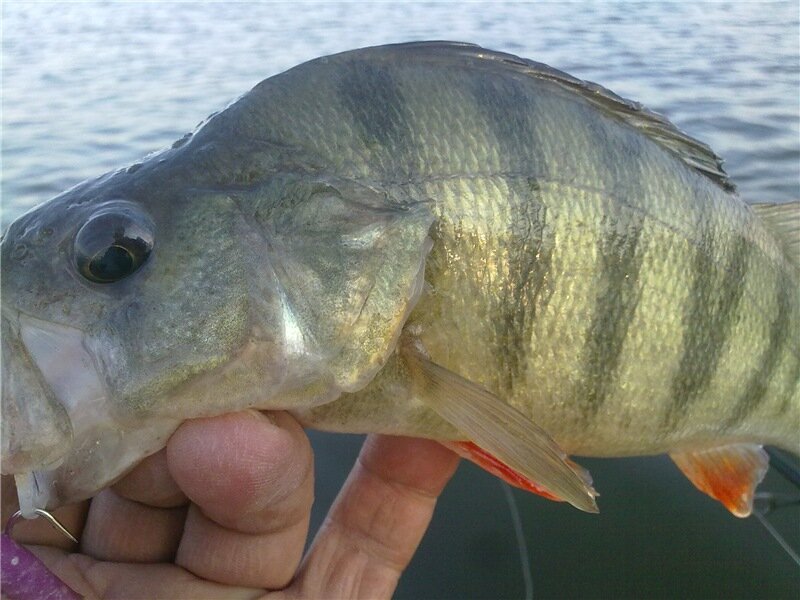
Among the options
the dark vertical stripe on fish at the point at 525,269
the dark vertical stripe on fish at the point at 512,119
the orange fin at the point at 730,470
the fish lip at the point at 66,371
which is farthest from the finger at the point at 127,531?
the orange fin at the point at 730,470

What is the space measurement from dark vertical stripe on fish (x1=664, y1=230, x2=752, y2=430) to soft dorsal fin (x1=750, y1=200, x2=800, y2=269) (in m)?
0.18

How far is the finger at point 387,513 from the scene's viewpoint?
1.81 m

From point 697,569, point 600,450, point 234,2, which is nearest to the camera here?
point 600,450

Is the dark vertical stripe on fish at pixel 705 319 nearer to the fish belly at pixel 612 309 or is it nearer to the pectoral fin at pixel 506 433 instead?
the fish belly at pixel 612 309

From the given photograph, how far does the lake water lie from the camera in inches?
93.2

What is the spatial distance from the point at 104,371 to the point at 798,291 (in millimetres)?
1511

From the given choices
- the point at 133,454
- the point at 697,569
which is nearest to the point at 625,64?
the point at 697,569

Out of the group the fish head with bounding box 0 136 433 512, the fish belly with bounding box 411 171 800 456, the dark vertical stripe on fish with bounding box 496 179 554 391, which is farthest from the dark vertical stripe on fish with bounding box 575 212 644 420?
the fish head with bounding box 0 136 433 512

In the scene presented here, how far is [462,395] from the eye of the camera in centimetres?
125

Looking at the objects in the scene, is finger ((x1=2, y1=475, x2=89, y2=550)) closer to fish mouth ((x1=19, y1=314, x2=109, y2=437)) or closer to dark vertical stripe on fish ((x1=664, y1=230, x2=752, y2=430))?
fish mouth ((x1=19, y1=314, x2=109, y2=437))

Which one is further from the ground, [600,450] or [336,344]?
[336,344]

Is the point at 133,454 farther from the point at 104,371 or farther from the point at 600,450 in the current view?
the point at 600,450

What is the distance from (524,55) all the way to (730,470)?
28.3ft

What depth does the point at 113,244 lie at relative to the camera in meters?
1.09
